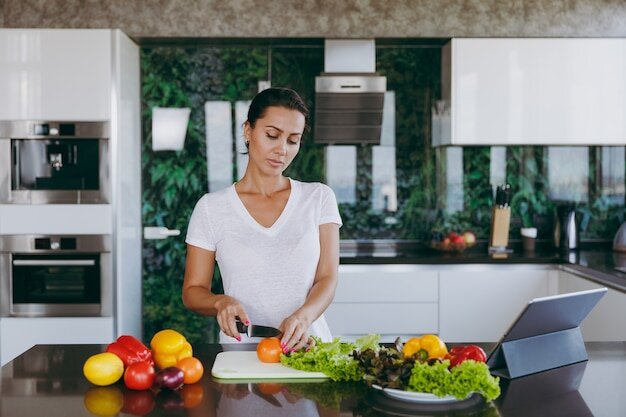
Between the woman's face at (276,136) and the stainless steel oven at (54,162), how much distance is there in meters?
1.93

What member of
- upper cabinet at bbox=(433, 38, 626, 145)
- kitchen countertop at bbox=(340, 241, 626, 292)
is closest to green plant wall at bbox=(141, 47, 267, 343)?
kitchen countertop at bbox=(340, 241, 626, 292)

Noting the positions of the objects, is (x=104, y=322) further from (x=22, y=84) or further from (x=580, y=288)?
(x=580, y=288)

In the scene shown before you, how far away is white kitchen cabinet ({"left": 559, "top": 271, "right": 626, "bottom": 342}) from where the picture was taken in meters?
3.41

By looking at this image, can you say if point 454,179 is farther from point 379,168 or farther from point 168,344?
point 168,344

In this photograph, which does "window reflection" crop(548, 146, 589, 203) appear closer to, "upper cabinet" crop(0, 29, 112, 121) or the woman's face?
"upper cabinet" crop(0, 29, 112, 121)

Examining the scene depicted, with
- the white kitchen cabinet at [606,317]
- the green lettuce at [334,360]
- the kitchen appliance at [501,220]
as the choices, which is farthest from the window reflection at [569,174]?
the green lettuce at [334,360]

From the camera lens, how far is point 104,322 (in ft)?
13.5

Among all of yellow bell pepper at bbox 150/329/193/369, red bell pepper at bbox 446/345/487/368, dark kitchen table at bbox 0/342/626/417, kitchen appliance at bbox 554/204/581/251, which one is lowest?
dark kitchen table at bbox 0/342/626/417

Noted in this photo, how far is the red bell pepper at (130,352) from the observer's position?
1855 millimetres

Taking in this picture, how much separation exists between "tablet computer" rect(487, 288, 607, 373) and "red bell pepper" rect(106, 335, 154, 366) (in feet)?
2.68

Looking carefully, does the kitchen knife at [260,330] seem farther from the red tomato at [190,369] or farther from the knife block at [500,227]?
the knife block at [500,227]

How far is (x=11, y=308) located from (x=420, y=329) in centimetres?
217

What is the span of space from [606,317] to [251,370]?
7.19 feet

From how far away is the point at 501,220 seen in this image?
462cm
